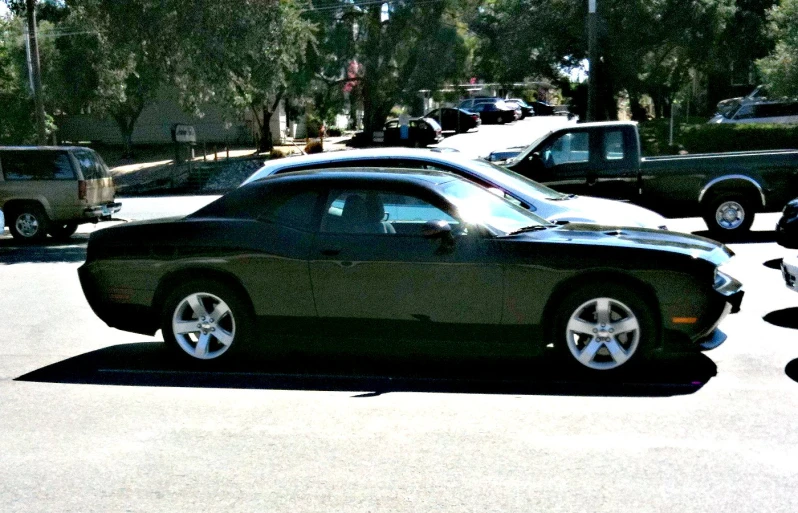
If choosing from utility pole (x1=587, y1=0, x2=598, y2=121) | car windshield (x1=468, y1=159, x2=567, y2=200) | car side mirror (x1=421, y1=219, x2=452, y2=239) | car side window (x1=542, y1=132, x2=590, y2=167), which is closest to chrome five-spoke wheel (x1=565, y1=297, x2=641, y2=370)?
car side mirror (x1=421, y1=219, x2=452, y2=239)

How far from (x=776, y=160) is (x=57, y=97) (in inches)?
1433

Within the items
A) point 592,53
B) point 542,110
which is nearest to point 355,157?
point 592,53

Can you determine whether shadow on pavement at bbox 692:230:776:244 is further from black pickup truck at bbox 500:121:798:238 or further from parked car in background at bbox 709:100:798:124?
parked car in background at bbox 709:100:798:124

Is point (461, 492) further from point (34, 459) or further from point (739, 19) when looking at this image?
point (739, 19)

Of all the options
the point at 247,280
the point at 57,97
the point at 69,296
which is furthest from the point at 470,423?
the point at 57,97

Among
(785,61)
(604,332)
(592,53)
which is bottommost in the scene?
(604,332)

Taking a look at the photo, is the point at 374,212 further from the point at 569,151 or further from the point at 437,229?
the point at 569,151

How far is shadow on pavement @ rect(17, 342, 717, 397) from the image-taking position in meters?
7.13

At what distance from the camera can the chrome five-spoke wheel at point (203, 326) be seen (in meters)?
7.89

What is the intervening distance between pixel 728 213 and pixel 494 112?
45.0 meters

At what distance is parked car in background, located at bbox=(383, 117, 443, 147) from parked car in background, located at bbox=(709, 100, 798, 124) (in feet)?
42.0

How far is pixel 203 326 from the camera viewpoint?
7.92 m

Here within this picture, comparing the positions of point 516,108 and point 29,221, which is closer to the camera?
point 29,221

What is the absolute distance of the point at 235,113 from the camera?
33125mm
